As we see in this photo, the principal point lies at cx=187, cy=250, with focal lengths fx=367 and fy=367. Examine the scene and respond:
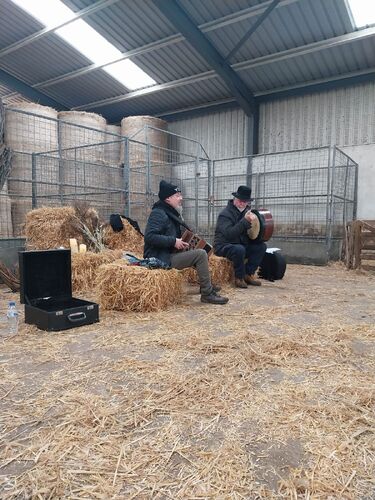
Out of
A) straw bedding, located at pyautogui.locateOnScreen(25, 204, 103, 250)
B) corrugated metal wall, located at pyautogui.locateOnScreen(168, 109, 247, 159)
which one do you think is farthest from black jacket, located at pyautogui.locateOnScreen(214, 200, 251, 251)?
corrugated metal wall, located at pyautogui.locateOnScreen(168, 109, 247, 159)

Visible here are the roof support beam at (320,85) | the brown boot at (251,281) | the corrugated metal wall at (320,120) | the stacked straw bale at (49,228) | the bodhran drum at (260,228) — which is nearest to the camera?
the bodhran drum at (260,228)

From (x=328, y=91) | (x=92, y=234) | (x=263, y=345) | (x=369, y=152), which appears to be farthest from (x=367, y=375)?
(x=328, y=91)

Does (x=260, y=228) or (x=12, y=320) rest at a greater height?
(x=260, y=228)

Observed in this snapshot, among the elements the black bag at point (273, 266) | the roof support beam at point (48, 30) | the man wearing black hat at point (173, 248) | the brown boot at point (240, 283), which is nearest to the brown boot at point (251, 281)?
the brown boot at point (240, 283)

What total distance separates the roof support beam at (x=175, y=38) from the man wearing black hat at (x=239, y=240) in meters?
4.60

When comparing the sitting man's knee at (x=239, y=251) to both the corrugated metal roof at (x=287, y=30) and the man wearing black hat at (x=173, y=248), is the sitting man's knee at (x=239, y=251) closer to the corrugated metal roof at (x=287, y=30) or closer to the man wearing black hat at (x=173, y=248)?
the man wearing black hat at (x=173, y=248)

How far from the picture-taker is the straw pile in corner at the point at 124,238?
245 inches

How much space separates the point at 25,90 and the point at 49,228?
25.3 feet

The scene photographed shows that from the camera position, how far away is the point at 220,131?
35.7 ft

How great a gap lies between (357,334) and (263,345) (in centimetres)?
83

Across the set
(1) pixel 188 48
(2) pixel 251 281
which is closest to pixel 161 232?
(2) pixel 251 281

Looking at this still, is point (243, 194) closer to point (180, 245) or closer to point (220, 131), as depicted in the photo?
point (180, 245)

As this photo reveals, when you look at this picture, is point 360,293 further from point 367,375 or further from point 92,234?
point 92,234

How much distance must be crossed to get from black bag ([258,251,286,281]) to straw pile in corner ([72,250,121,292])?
2.44 m
